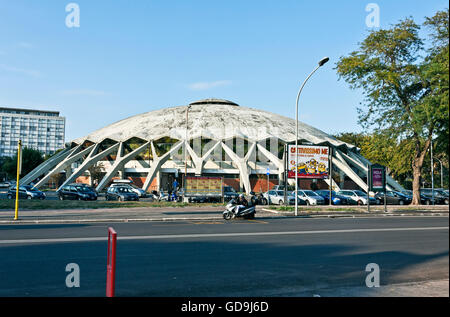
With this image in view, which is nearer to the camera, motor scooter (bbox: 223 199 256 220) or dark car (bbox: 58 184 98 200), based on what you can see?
motor scooter (bbox: 223 199 256 220)

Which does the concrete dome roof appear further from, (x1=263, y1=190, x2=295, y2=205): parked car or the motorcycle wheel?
the motorcycle wheel

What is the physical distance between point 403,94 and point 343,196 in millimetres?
10750

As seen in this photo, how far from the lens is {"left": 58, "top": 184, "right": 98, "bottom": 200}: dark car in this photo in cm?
3338

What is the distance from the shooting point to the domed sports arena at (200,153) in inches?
1949

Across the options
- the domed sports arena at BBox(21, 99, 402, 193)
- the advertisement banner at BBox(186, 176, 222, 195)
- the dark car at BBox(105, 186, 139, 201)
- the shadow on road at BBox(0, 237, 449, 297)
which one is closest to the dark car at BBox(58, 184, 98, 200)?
the dark car at BBox(105, 186, 139, 201)

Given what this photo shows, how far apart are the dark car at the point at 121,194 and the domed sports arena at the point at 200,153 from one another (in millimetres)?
10825

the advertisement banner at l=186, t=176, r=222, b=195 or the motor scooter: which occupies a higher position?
the advertisement banner at l=186, t=176, r=222, b=195

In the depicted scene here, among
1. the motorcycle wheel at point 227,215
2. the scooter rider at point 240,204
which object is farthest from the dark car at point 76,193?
the scooter rider at point 240,204

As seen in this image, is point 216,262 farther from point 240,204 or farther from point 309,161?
point 309,161

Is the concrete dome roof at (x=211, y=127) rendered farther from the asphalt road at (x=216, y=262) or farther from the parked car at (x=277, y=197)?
the asphalt road at (x=216, y=262)

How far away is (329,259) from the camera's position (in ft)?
26.7

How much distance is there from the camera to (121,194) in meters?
33.6
